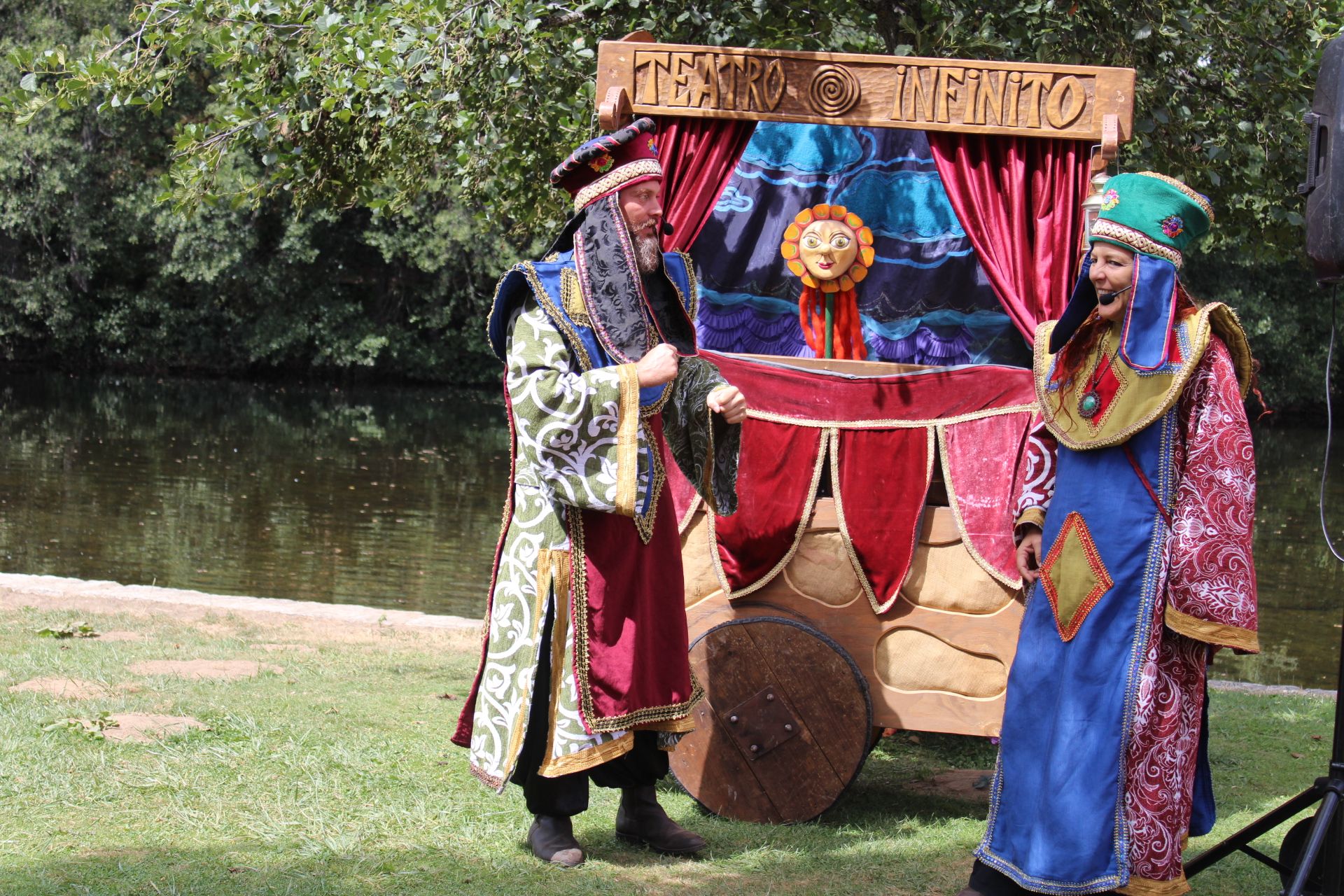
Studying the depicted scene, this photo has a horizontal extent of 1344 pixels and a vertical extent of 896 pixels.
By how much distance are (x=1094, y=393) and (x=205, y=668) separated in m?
3.84

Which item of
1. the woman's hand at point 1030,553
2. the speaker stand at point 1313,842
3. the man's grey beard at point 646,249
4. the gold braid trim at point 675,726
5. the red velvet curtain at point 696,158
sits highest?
the red velvet curtain at point 696,158

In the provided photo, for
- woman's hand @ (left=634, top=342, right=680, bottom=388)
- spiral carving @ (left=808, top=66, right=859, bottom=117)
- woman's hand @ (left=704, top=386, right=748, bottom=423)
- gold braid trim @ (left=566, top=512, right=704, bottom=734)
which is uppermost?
spiral carving @ (left=808, top=66, right=859, bottom=117)

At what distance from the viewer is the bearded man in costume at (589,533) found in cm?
351

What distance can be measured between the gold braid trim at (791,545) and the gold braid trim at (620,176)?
122 centimetres

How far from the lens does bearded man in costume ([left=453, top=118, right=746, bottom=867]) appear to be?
138 inches

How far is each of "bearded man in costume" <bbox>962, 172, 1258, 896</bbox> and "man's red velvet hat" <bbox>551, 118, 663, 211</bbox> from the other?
3.98ft

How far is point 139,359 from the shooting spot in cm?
2878

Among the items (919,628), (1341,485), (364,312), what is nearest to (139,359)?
(364,312)

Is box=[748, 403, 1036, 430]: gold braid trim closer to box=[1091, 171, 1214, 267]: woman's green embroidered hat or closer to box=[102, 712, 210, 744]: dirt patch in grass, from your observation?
box=[1091, 171, 1214, 267]: woman's green embroidered hat

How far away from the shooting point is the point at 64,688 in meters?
5.01

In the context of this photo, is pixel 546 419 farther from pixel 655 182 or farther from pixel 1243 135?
pixel 1243 135

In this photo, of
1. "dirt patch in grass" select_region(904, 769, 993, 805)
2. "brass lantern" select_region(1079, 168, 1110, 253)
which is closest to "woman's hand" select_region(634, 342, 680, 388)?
"brass lantern" select_region(1079, 168, 1110, 253)

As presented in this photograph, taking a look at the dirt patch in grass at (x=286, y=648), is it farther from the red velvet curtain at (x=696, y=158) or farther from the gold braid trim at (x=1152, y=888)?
the gold braid trim at (x=1152, y=888)

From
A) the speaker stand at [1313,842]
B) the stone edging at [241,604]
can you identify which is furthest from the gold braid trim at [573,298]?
the stone edging at [241,604]
